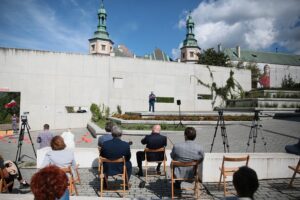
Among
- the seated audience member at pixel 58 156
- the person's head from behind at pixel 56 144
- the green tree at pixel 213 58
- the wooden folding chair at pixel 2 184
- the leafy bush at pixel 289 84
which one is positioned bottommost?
the wooden folding chair at pixel 2 184

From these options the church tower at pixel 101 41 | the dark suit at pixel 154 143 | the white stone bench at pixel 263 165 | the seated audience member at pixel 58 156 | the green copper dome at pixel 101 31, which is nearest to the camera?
the seated audience member at pixel 58 156

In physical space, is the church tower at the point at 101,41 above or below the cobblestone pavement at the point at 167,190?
above

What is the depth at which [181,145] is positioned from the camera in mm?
4906

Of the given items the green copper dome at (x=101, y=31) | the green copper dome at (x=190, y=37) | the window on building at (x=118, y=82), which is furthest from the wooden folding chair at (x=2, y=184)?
the green copper dome at (x=190, y=37)

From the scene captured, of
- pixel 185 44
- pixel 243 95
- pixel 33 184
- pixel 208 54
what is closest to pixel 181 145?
pixel 33 184

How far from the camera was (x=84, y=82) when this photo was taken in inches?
808

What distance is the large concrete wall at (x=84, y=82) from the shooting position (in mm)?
18828

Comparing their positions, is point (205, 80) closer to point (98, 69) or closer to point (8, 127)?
point (98, 69)

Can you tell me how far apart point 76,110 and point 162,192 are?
16.6 meters

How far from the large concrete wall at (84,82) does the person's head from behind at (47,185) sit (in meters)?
18.3

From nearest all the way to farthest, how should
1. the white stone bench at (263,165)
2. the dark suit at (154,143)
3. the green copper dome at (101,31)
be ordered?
the white stone bench at (263,165) → the dark suit at (154,143) → the green copper dome at (101,31)

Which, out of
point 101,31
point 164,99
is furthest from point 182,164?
point 101,31

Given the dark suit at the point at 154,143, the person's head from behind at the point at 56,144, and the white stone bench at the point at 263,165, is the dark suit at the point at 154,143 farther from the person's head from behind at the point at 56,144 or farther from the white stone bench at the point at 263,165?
the person's head from behind at the point at 56,144

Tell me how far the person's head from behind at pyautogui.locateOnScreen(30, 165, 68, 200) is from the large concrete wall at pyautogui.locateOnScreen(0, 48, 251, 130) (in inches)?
722
